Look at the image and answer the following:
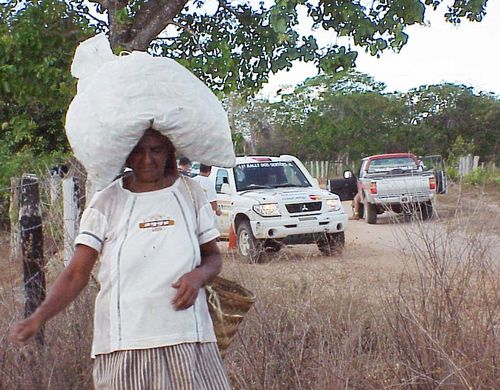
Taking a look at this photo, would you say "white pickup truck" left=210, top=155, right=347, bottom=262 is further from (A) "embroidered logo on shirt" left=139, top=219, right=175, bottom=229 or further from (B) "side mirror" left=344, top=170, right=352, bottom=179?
(A) "embroidered logo on shirt" left=139, top=219, right=175, bottom=229

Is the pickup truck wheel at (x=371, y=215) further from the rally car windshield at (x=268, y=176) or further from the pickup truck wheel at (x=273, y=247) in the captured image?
the pickup truck wheel at (x=273, y=247)

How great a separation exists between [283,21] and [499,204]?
9.15 ft

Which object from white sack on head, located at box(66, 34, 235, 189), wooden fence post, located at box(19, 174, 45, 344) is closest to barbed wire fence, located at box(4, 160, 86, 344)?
wooden fence post, located at box(19, 174, 45, 344)

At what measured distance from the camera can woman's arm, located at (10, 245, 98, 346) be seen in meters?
2.75

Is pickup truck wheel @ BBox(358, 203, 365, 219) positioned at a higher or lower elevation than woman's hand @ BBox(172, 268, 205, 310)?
lower

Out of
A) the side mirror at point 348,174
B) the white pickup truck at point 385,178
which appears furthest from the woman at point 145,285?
the side mirror at point 348,174

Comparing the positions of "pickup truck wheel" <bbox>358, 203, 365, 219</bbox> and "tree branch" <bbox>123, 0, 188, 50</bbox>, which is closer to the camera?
"tree branch" <bbox>123, 0, 188, 50</bbox>

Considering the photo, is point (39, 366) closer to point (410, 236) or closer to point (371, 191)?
point (410, 236)

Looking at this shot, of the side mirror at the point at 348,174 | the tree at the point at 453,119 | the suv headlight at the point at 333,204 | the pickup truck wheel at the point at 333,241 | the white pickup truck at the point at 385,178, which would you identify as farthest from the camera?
the tree at the point at 453,119

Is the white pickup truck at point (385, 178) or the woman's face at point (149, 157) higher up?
the woman's face at point (149, 157)

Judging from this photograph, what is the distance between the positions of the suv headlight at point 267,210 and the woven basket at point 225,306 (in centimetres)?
890

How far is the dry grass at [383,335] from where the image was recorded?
412cm

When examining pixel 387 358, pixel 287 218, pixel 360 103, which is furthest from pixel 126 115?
pixel 360 103

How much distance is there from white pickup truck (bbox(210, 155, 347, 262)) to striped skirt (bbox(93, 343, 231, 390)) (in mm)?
8677
